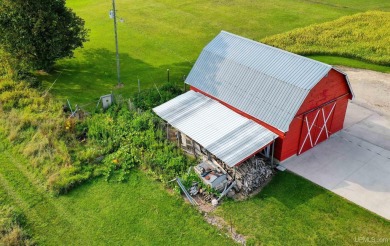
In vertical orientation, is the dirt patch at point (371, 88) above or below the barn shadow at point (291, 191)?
above

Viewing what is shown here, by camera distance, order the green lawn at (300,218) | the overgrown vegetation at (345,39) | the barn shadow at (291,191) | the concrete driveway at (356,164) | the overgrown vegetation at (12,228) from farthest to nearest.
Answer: the overgrown vegetation at (345,39)
the concrete driveway at (356,164)
the barn shadow at (291,191)
the green lawn at (300,218)
the overgrown vegetation at (12,228)

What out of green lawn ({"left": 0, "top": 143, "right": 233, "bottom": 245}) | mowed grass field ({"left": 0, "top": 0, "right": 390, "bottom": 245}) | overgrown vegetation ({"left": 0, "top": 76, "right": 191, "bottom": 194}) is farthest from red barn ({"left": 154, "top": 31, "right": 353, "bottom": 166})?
green lawn ({"left": 0, "top": 143, "right": 233, "bottom": 245})

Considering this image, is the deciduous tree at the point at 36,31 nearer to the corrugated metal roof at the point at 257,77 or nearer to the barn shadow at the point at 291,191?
the corrugated metal roof at the point at 257,77

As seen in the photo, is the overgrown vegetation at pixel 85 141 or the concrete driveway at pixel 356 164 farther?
the overgrown vegetation at pixel 85 141

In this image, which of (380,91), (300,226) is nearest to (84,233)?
(300,226)

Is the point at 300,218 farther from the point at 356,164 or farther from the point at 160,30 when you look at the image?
the point at 160,30

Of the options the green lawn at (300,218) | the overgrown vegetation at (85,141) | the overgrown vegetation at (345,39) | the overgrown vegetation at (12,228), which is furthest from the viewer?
the overgrown vegetation at (345,39)

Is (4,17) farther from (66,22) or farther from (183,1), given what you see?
(183,1)

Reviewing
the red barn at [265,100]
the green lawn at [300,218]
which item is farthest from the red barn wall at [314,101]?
the green lawn at [300,218]
